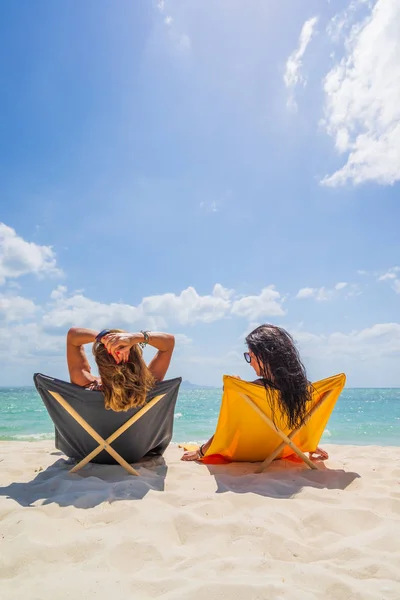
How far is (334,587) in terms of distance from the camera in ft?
5.14

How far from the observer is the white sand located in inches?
61.6

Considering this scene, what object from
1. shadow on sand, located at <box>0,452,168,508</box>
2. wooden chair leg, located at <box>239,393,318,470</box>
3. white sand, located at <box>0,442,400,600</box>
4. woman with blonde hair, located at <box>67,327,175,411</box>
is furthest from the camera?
wooden chair leg, located at <box>239,393,318,470</box>

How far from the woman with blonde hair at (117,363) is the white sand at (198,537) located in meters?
0.68

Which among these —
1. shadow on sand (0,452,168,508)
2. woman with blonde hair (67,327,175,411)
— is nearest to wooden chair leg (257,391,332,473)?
shadow on sand (0,452,168,508)

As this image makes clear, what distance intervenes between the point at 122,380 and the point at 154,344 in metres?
0.43

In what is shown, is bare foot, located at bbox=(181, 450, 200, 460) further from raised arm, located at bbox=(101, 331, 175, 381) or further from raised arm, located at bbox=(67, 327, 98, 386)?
raised arm, located at bbox=(67, 327, 98, 386)

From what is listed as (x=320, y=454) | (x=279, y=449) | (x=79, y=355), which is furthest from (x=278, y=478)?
(x=79, y=355)

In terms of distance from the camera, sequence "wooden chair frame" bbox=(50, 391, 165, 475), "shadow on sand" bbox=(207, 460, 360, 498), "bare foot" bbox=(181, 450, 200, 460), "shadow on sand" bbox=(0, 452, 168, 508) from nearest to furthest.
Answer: "shadow on sand" bbox=(0, 452, 168, 508)
"shadow on sand" bbox=(207, 460, 360, 498)
"wooden chair frame" bbox=(50, 391, 165, 475)
"bare foot" bbox=(181, 450, 200, 460)

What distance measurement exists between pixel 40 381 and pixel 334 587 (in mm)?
2629

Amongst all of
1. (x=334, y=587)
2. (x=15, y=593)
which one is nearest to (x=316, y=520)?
(x=334, y=587)

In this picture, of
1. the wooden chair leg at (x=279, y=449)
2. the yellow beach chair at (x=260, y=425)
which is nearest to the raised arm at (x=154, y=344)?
the yellow beach chair at (x=260, y=425)

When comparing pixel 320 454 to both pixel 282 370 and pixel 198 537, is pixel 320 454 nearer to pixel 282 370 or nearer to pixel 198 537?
pixel 282 370

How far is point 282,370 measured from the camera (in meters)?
3.56

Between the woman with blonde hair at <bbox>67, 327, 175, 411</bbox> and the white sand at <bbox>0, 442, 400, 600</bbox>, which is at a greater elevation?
the woman with blonde hair at <bbox>67, 327, 175, 411</bbox>
